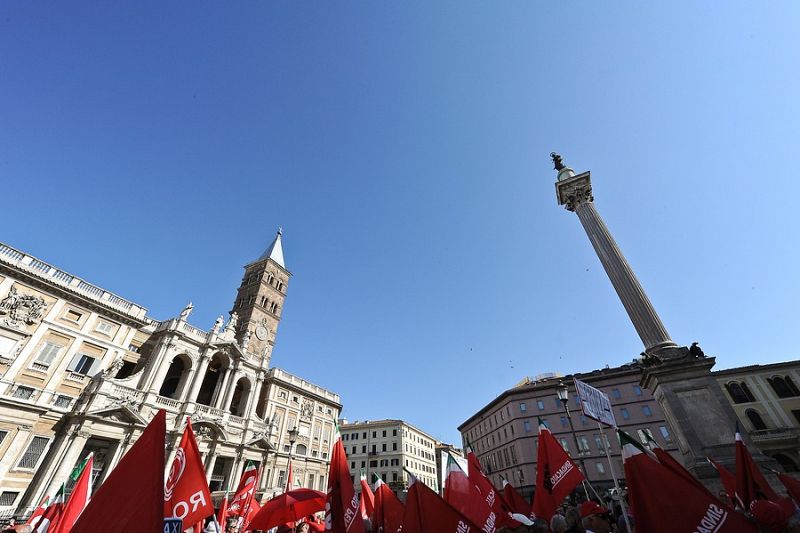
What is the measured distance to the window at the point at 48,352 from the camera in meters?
23.2

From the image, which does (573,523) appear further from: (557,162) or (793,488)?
(557,162)

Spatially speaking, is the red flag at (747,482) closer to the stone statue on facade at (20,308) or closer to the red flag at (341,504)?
the red flag at (341,504)

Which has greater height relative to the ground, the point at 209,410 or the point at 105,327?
the point at 105,327

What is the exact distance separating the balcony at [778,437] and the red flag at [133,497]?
41.1 meters

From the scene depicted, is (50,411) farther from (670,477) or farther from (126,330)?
(670,477)

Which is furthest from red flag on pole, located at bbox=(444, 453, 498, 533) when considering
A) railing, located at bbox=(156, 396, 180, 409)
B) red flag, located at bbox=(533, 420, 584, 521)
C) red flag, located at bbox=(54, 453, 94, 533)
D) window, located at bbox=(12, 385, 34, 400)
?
railing, located at bbox=(156, 396, 180, 409)

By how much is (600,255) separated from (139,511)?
1870cm

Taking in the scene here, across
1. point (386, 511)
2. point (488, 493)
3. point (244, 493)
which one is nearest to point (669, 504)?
point (488, 493)

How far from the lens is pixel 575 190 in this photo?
1991 centimetres

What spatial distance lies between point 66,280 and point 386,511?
29.9 metres

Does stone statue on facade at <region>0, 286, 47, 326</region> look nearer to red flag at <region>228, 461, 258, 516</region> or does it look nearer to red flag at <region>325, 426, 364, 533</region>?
red flag at <region>228, 461, 258, 516</region>

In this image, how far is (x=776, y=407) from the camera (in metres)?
30.4

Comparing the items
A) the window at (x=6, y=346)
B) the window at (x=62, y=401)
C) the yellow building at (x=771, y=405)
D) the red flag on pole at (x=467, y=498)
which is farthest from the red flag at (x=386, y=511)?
the yellow building at (x=771, y=405)

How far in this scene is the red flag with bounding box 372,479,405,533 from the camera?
8.88 metres
